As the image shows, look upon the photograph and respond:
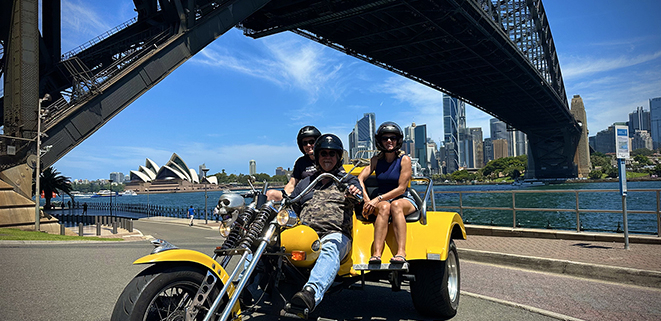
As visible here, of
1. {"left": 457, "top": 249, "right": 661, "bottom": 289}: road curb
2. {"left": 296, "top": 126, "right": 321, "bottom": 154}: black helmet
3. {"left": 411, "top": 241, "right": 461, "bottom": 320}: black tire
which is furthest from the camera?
{"left": 457, "top": 249, "right": 661, "bottom": 289}: road curb

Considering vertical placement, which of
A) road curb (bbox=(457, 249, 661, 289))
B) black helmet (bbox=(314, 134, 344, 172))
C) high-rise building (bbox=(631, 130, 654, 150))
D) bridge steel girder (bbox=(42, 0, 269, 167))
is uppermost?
high-rise building (bbox=(631, 130, 654, 150))

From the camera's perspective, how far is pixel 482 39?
37.8 meters

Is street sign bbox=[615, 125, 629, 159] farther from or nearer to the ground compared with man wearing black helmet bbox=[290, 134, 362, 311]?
farther from the ground

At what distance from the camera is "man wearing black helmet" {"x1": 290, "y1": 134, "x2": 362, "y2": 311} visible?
3.46 meters

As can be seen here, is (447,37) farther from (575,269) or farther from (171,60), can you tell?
(575,269)

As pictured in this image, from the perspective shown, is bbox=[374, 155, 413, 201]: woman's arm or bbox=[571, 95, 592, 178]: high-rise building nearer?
bbox=[374, 155, 413, 201]: woman's arm

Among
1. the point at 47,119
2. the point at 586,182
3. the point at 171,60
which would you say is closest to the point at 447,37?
the point at 171,60

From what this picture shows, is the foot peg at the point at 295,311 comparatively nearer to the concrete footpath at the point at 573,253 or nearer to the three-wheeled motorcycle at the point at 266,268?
the three-wheeled motorcycle at the point at 266,268

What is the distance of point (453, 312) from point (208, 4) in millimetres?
21874

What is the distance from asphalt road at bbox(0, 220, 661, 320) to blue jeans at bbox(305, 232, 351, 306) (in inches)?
43.9

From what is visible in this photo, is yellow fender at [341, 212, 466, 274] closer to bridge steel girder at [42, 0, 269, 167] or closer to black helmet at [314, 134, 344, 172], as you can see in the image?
black helmet at [314, 134, 344, 172]

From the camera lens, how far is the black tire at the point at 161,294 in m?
2.76

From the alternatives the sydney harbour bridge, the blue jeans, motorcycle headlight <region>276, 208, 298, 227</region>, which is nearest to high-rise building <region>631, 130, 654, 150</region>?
the sydney harbour bridge

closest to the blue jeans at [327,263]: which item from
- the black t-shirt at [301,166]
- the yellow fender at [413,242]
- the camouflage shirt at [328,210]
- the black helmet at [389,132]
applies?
the camouflage shirt at [328,210]
